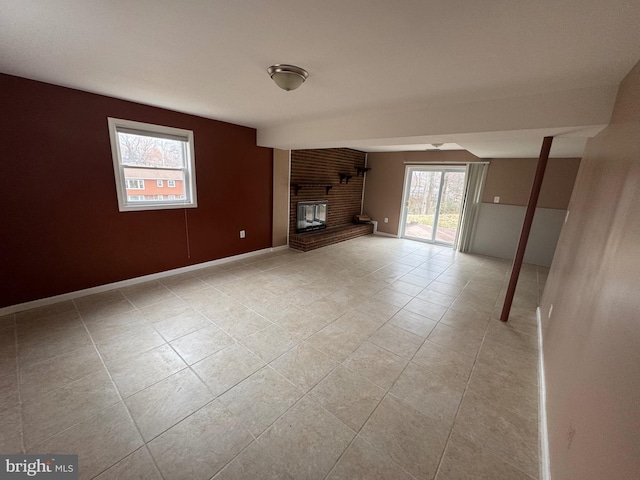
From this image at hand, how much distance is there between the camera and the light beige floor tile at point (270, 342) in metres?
2.12

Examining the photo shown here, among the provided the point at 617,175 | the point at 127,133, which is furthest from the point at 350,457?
the point at 127,133

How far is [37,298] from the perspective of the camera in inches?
104

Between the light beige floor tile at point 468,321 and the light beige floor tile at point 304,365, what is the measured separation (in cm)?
149

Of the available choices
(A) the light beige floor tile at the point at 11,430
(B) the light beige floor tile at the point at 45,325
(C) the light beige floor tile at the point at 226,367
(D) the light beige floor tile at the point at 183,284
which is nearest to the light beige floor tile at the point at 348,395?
(C) the light beige floor tile at the point at 226,367

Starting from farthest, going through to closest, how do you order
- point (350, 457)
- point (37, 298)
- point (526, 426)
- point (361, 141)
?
point (361, 141), point (37, 298), point (526, 426), point (350, 457)

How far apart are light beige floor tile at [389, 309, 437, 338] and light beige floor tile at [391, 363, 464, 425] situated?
1.80 ft

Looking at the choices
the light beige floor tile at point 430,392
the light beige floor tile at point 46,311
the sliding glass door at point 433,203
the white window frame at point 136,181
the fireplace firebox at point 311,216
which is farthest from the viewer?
the sliding glass door at point 433,203

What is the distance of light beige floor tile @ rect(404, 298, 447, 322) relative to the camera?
2.84 metres

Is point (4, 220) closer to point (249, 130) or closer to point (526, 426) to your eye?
point (249, 130)

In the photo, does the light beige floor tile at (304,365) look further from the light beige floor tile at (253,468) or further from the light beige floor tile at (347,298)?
the light beige floor tile at (347,298)

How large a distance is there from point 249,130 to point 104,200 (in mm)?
2309

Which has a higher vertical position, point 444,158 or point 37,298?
point 444,158

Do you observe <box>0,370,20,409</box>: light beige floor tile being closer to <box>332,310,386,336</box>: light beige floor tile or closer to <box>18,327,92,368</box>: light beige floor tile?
<box>18,327,92,368</box>: light beige floor tile

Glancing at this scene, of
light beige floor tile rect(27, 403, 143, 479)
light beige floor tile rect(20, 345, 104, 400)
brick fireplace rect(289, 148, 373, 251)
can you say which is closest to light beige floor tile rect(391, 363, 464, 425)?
light beige floor tile rect(27, 403, 143, 479)
